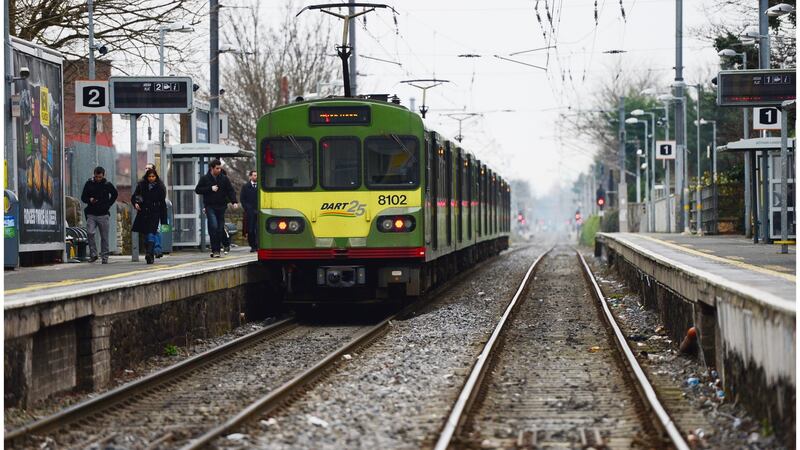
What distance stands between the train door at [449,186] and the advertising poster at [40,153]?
232 inches

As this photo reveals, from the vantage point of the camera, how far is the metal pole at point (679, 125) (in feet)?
126

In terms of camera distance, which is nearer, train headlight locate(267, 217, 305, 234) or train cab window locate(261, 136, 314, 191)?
train headlight locate(267, 217, 305, 234)

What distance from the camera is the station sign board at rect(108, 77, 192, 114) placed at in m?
20.5

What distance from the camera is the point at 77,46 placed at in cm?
2983

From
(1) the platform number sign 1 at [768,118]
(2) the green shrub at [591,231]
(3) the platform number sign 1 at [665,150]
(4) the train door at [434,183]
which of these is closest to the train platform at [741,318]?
(4) the train door at [434,183]

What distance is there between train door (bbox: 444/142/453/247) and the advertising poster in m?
5.89

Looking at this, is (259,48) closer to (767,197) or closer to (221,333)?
(767,197)

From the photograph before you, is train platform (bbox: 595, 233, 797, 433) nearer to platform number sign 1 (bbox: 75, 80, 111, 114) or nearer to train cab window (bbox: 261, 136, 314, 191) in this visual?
train cab window (bbox: 261, 136, 314, 191)

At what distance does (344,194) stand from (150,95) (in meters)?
4.43

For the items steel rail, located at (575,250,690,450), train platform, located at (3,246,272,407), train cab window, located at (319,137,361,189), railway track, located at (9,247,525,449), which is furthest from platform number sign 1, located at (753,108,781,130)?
railway track, located at (9,247,525,449)

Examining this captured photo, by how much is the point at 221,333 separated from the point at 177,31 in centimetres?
1483

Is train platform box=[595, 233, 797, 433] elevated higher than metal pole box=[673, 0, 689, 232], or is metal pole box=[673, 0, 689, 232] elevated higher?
metal pole box=[673, 0, 689, 232]

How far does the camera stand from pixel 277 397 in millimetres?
10086

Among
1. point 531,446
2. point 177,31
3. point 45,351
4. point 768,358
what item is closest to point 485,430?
point 531,446
